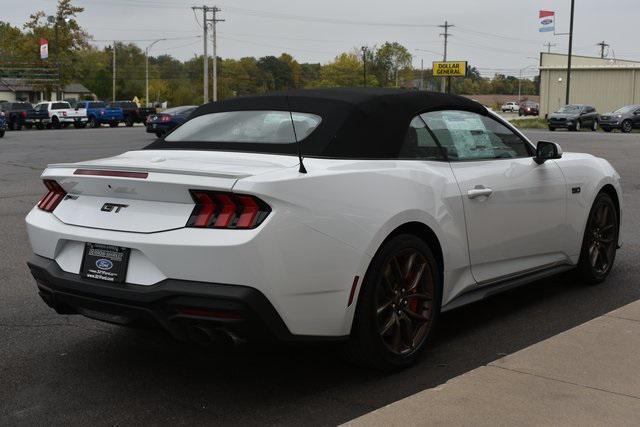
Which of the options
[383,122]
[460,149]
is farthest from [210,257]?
[460,149]

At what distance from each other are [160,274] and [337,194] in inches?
36.6

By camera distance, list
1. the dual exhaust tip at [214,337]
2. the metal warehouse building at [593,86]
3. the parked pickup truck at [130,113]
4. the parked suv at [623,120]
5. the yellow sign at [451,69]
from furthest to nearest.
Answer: the yellow sign at [451,69] → the metal warehouse building at [593,86] → the parked pickup truck at [130,113] → the parked suv at [623,120] → the dual exhaust tip at [214,337]

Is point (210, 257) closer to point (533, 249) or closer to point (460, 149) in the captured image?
point (460, 149)

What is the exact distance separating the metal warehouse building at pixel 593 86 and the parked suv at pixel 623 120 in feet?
71.0

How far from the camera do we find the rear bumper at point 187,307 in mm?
3359

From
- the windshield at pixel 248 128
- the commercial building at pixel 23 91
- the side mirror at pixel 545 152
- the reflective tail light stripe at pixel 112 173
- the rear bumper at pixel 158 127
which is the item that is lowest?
the rear bumper at pixel 158 127

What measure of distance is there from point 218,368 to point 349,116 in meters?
1.59

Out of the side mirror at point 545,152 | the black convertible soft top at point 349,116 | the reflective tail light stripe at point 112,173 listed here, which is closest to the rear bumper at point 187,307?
the reflective tail light stripe at point 112,173

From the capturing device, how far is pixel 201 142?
4434 millimetres

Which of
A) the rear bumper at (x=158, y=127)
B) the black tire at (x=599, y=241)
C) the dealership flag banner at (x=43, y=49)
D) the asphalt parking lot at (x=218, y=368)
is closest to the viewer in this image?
the asphalt parking lot at (x=218, y=368)

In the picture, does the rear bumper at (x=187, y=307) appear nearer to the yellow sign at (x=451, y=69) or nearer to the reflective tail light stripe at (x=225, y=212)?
the reflective tail light stripe at (x=225, y=212)

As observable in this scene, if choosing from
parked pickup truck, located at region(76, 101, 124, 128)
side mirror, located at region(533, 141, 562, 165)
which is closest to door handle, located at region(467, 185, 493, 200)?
side mirror, located at region(533, 141, 562, 165)

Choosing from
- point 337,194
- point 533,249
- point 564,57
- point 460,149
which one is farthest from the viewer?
point 564,57

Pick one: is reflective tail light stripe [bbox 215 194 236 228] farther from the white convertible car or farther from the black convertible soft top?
the black convertible soft top
